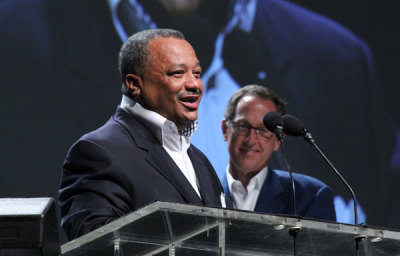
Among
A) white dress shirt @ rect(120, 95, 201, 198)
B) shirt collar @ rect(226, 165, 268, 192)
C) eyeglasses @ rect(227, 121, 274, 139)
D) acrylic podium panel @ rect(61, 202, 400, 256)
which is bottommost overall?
acrylic podium panel @ rect(61, 202, 400, 256)

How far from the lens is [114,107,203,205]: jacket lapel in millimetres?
2518

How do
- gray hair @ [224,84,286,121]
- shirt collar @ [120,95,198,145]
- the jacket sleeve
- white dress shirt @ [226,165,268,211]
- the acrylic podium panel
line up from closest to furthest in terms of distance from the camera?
the acrylic podium panel → the jacket sleeve → shirt collar @ [120,95,198,145] → white dress shirt @ [226,165,268,211] → gray hair @ [224,84,286,121]

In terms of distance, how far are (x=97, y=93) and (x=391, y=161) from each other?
2.07 metres

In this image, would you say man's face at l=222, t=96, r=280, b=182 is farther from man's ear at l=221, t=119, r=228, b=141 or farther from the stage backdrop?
the stage backdrop

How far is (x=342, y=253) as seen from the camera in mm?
1956

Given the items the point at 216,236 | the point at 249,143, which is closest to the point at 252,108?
the point at 249,143

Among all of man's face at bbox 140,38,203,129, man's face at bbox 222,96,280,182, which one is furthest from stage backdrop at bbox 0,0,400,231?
man's face at bbox 140,38,203,129

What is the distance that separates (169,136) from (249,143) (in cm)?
150

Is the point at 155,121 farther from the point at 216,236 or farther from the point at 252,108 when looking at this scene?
the point at 252,108

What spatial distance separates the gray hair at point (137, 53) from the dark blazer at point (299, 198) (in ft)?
4.83

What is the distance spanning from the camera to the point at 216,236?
183 centimetres

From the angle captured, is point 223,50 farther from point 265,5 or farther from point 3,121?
point 3,121

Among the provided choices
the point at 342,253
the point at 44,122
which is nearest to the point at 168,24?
the point at 44,122

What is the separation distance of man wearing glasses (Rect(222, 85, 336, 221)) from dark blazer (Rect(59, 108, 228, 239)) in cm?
144
